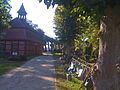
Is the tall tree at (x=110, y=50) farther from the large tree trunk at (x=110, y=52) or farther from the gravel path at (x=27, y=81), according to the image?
the gravel path at (x=27, y=81)

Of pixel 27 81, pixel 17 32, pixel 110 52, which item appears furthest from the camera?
pixel 17 32

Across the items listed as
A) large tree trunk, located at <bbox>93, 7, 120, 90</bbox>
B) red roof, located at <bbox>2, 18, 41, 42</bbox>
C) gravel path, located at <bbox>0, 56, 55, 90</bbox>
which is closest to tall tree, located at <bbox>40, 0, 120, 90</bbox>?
large tree trunk, located at <bbox>93, 7, 120, 90</bbox>

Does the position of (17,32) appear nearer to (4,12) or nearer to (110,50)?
(4,12)

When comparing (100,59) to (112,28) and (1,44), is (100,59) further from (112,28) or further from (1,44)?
(1,44)

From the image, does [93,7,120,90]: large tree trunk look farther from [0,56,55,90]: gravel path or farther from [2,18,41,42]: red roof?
[2,18,41,42]: red roof

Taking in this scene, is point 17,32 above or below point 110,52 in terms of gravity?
above

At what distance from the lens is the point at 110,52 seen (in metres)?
3.55

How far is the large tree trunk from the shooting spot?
3.51 m

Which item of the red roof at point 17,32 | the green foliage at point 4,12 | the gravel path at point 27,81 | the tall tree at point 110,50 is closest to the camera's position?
the tall tree at point 110,50

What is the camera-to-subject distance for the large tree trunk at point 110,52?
138 inches

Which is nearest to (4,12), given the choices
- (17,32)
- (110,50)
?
(110,50)

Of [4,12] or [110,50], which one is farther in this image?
[4,12]

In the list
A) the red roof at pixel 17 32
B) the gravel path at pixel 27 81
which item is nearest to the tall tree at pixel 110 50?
the gravel path at pixel 27 81

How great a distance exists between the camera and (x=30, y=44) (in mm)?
36688
